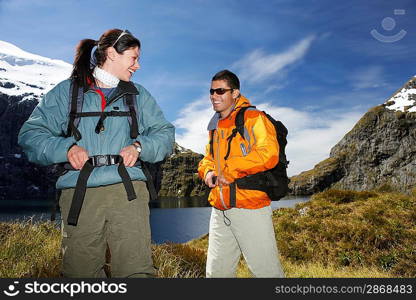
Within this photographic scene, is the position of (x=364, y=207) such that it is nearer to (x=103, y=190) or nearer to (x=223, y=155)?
(x=223, y=155)

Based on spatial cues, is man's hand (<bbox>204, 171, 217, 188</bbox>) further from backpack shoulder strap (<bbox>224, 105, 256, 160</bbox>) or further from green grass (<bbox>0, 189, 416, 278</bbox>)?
green grass (<bbox>0, 189, 416, 278</bbox>)

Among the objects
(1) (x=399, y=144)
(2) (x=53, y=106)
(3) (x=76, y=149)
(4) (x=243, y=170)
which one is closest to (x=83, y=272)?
(3) (x=76, y=149)

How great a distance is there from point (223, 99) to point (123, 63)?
1.34m

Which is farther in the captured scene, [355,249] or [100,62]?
[355,249]

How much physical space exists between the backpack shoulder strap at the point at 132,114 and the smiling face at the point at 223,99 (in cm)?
126

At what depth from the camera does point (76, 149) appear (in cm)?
247

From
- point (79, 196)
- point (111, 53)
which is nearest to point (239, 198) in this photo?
point (79, 196)

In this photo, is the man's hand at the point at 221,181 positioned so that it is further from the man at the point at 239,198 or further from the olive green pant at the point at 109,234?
the olive green pant at the point at 109,234

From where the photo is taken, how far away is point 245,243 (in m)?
3.35

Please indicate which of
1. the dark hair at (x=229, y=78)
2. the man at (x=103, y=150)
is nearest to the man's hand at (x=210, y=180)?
the man at (x=103, y=150)

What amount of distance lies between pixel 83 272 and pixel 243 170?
174cm

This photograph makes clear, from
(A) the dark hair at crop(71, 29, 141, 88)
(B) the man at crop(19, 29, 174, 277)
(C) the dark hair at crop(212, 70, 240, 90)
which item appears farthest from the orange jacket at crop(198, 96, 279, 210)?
(A) the dark hair at crop(71, 29, 141, 88)

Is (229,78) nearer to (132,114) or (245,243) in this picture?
(132,114)

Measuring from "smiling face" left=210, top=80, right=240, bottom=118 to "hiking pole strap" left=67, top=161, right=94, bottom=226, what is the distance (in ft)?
5.86
